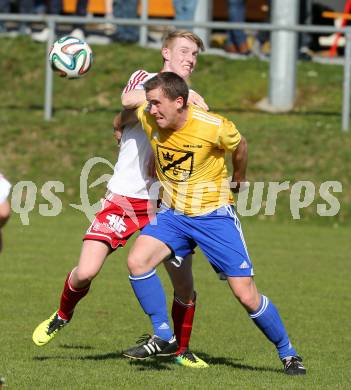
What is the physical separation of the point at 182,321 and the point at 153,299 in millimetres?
526

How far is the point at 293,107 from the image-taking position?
1912 cm

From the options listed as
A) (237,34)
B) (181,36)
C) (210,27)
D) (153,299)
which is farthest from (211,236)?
(237,34)

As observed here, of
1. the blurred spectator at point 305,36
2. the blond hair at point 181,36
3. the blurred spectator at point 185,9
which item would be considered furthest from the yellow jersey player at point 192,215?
the blurred spectator at point 305,36

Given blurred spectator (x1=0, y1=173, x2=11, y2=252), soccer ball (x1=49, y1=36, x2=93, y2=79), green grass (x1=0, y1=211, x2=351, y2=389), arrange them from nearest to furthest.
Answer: blurred spectator (x1=0, y1=173, x2=11, y2=252)
green grass (x1=0, y1=211, x2=351, y2=389)
soccer ball (x1=49, y1=36, x2=93, y2=79)

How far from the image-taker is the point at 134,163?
25.4 ft

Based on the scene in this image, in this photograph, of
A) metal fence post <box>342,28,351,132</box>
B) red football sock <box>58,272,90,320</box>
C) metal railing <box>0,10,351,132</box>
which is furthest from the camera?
metal railing <box>0,10,351,132</box>

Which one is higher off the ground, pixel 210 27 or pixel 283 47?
pixel 210 27

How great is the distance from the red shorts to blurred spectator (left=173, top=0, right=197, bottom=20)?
11986 millimetres

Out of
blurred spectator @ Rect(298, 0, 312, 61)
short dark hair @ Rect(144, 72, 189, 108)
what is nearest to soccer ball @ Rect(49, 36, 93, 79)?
short dark hair @ Rect(144, 72, 189, 108)

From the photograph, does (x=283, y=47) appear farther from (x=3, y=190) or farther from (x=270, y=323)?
(x=3, y=190)

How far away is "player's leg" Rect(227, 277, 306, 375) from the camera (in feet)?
23.5

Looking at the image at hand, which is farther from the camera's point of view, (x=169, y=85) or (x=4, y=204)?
(x=169, y=85)

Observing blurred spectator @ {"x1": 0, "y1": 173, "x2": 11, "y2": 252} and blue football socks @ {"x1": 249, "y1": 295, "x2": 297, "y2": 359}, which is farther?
blue football socks @ {"x1": 249, "y1": 295, "x2": 297, "y2": 359}

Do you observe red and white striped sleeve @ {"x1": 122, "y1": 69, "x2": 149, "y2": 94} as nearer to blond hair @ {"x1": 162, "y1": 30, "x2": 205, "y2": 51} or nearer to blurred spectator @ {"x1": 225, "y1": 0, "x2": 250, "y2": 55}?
blond hair @ {"x1": 162, "y1": 30, "x2": 205, "y2": 51}
